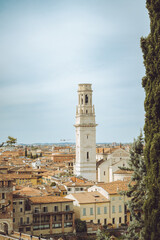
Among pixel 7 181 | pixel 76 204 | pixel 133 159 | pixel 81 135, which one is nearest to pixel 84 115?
pixel 81 135

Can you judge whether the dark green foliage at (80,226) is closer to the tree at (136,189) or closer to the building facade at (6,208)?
the building facade at (6,208)

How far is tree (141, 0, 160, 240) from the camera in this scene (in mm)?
10164

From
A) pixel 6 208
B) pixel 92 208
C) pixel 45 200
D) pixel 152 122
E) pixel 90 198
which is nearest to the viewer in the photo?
pixel 152 122

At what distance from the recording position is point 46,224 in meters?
32.2

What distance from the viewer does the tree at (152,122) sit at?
1016 centimetres

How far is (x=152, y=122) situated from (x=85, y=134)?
47.3 metres

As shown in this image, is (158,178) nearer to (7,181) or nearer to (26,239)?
(26,239)

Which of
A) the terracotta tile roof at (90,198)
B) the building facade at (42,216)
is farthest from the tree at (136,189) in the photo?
the terracotta tile roof at (90,198)

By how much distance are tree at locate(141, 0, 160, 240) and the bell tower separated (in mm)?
46460

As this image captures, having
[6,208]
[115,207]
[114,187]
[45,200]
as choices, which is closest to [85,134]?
[114,187]

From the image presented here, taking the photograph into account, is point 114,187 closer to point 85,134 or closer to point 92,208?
point 92,208

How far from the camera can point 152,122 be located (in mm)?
10594

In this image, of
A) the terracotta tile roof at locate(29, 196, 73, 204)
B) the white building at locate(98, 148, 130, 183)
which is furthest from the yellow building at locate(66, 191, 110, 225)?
the white building at locate(98, 148, 130, 183)

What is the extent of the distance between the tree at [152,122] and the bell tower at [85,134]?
4646 centimetres
